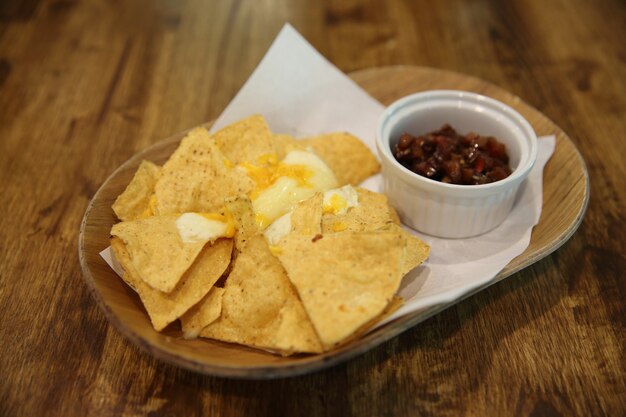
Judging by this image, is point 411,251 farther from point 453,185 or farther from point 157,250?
point 157,250

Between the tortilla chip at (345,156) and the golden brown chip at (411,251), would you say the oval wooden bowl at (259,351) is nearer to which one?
the golden brown chip at (411,251)

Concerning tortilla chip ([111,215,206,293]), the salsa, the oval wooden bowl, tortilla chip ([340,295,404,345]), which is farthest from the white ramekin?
tortilla chip ([111,215,206,293])

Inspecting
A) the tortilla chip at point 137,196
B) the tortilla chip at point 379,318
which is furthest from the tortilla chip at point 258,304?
the tortilla chip at point 137,196

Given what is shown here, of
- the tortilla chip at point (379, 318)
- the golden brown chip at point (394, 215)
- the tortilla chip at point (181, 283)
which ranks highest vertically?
the tortilla chip at point (181, 283)

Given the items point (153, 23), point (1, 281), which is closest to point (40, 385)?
point (1, 281)

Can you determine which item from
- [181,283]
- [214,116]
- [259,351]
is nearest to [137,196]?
[181,283]
